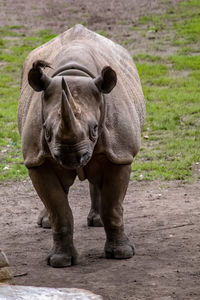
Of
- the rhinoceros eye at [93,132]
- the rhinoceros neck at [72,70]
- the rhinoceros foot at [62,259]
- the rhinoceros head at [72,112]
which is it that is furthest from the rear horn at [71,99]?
the rhinoceros foot at [62,259]

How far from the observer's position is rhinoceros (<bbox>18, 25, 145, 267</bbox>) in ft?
19.6

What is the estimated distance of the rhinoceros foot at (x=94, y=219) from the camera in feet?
27.2

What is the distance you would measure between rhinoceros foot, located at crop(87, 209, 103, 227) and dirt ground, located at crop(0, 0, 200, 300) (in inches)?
3.3

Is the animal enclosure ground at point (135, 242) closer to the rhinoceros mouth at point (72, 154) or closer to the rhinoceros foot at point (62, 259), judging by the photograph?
the rhinoceros foot at point (62, 259)

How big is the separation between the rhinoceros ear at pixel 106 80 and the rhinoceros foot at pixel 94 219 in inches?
87.9

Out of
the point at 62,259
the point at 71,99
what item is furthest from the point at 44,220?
the point at 71,99

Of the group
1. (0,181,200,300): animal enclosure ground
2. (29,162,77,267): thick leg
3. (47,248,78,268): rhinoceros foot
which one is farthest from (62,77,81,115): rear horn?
(47,248,78,268): rhinoceros foot

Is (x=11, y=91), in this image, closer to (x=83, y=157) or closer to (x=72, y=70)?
(x=72, y=70)

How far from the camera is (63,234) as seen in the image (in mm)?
7051

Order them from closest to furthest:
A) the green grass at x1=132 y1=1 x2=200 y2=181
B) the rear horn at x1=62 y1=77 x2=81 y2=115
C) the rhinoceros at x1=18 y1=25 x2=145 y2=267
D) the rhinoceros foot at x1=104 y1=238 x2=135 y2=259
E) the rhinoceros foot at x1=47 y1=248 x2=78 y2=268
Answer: the rear horn at x1=62 y1=77 x2=81 y2=115 → the rhinoceros at x1=18 y1=25 x2=145 y2=267 → the rhinoceros foot at x1=47 y1=248 x2=78 y2=268 → the rhinoceros foot at x1=104 y1=238 x2=135 y2=259 → the green grass at x1=132 y1=1 x2=200 y2=181

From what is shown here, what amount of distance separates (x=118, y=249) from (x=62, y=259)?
1.66 feet

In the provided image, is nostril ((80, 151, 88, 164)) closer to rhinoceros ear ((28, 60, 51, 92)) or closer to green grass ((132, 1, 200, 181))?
rhinoceros ear ((28, 60, 51, 92))

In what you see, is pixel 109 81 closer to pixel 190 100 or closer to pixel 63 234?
pixel 63 234

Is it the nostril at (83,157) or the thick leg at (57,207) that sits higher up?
the nostril at (83,157)
